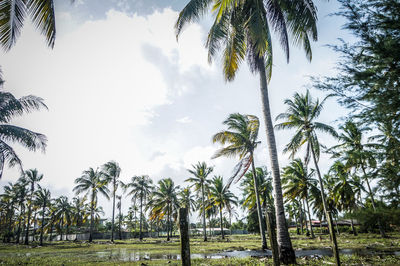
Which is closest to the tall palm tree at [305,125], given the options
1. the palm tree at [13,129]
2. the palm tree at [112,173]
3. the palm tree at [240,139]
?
the palm tree at [240,139]

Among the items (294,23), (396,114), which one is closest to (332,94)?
(396,114)

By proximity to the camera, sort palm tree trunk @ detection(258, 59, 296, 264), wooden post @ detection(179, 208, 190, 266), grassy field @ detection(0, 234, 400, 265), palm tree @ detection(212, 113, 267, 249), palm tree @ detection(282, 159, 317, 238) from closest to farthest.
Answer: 1. wooden post @ detection(179, 208, 190, 266)
2. palm tree trunk @ detection(258, 59, 296, 264)
3. grassy field @ detection(0, 234, 400, 265)
4. palm tree @ detection(212, 113, 267, 249)
5. palm tree @ detection(282, 159, 317, 238)

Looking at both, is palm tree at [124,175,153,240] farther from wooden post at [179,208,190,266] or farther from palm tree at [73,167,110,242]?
wooden post at [179,208,190,266]

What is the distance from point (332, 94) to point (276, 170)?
529 cm

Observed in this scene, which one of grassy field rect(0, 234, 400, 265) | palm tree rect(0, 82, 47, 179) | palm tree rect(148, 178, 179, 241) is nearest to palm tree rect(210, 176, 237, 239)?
palm tree rect(148, 178, 179, 241)

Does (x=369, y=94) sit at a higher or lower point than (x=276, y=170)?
higher

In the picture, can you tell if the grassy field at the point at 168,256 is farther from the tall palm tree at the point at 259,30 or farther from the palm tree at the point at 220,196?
the palm tree at the point at 220,196

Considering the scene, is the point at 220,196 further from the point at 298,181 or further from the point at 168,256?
the point at 168,256

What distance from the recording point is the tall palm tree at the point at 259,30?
9.21 meters

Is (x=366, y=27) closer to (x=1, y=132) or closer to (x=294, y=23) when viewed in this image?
(x=294, y=23)

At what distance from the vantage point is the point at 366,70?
16.2 feet

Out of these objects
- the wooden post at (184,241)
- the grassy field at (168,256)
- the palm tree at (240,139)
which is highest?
the palm tree at (240,139)

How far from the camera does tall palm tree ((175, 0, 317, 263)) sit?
921cm

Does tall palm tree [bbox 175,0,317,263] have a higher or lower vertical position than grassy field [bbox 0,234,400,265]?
higher
